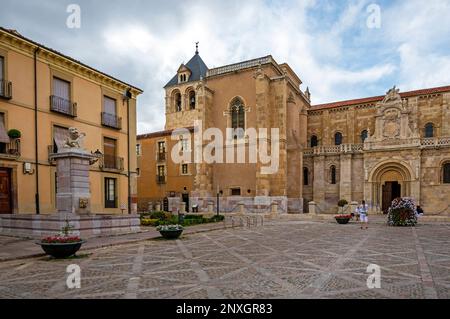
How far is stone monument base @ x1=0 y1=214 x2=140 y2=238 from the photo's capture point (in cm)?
1148

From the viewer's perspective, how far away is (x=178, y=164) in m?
34.2

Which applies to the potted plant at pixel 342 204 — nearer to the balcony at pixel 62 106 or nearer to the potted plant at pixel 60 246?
the balcony at pixel 62 106

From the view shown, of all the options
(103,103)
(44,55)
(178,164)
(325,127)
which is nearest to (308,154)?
(325,127)

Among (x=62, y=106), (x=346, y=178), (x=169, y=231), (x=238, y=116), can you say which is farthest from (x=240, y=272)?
(x=346, y=178)

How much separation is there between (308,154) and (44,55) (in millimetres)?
24733

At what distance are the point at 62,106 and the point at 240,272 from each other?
53.8 feet

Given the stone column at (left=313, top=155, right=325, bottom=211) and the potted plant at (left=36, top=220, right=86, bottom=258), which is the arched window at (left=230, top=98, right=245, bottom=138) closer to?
the stone column at (left=313, top=155, right=325, bottom=211)

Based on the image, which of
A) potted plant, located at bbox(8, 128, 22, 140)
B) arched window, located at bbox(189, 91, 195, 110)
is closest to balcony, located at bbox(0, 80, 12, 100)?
potted plant, located at bbox(8, 128, 22, 140)

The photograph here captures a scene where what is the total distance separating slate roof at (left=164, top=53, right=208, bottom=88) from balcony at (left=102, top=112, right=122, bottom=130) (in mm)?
26744

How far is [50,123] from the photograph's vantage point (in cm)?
1772

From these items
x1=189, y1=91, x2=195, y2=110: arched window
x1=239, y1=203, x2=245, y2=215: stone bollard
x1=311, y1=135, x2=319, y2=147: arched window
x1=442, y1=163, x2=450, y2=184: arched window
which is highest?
x1=189, y1=91, x2=195, y2=110: arched window

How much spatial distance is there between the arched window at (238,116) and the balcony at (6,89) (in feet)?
62.0

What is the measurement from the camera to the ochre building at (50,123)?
15.6 metres
